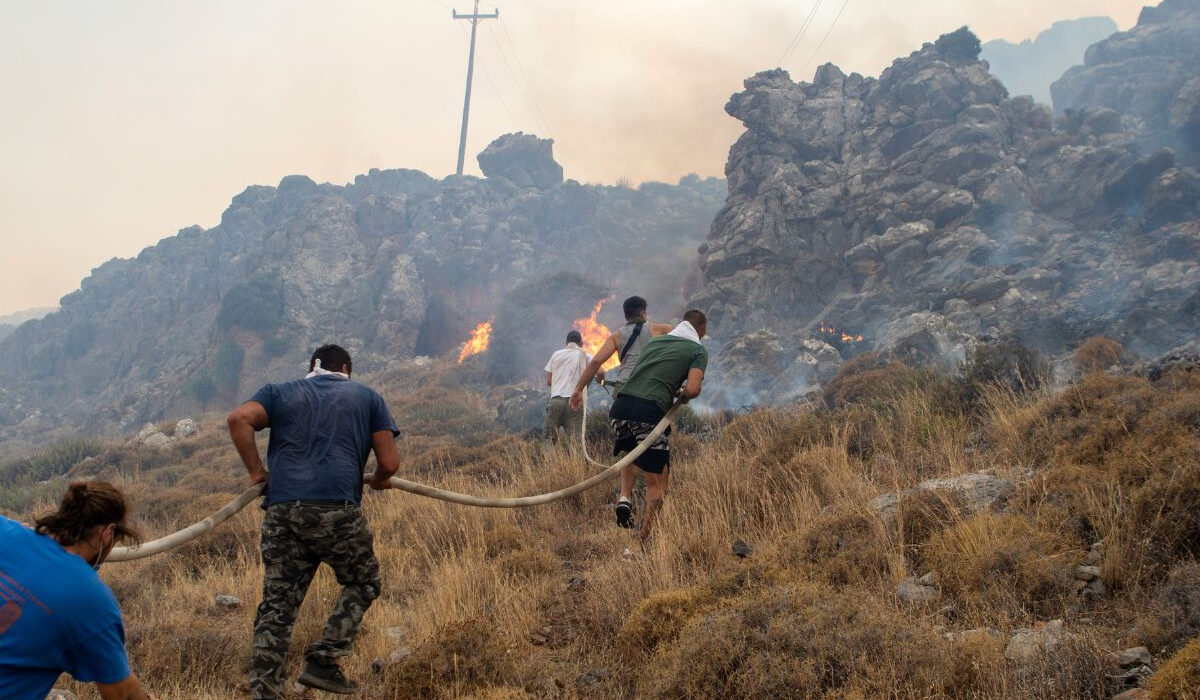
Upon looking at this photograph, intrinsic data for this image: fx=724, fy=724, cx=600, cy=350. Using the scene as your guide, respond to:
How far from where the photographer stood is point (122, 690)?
2.34m

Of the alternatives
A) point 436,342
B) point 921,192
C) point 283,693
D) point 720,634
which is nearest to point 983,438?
point 720,634

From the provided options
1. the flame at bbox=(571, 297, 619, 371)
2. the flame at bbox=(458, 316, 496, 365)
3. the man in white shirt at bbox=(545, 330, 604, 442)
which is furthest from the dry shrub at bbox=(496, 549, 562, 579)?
the flame at bbox=(458, 316, 496, 365)

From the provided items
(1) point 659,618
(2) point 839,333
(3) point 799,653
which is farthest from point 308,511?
(2) point 839,333

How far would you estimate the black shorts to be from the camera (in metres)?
5.96

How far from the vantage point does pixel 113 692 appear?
2324mm

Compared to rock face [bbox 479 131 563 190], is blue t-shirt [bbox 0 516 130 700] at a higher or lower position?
lower

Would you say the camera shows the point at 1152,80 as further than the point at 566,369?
Yes

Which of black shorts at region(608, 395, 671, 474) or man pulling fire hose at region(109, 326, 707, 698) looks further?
black shorts at region(608, 395, 671, 474)

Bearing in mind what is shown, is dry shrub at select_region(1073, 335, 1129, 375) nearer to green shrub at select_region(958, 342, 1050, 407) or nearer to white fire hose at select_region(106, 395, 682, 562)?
green shrub at select_region(958, 342, 1050, 407)

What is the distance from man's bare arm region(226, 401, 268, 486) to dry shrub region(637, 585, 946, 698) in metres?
2.25

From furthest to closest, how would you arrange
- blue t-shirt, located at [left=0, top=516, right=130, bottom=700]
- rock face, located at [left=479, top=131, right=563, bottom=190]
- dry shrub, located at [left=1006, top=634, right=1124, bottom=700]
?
1. rock face, located at [left=479, top=131, right=563, bottom=190]
2. dry shrub, located at [left=1006, top=634, right=1124, bottom=700]
3. blue t-shirt, located at [left=0, top=516, right=130, bottom=700]

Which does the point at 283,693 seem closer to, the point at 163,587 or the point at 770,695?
the point at 770,695

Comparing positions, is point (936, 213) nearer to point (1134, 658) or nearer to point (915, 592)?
point (915, 592)

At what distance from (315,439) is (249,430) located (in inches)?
12.8
